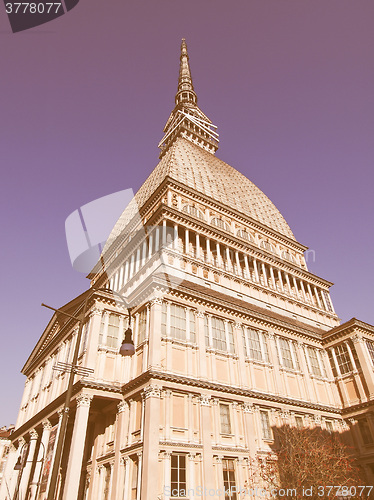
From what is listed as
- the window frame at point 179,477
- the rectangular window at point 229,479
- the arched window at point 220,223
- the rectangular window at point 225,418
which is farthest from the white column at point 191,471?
the arched window at point 220,223

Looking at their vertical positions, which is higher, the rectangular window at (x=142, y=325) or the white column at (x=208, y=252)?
the white column at (x=208, y=252)

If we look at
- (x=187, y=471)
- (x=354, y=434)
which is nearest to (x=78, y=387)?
(x=187, y=471)

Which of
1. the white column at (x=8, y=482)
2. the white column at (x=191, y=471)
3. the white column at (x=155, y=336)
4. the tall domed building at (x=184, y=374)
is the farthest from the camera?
the white column at (x=8, y=482)

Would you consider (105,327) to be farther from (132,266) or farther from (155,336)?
(132,266)

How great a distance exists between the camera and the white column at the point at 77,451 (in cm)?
2245

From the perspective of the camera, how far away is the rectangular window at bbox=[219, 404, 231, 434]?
27.5 metres

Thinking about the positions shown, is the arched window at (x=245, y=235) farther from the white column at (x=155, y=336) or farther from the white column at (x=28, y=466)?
the white column at (x=28, y=466)

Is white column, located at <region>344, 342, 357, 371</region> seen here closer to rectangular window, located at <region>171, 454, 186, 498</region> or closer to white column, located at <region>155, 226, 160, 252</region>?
rectangular window, located at <region>171, 454, 186, 498</region>

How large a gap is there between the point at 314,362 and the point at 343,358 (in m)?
3.34

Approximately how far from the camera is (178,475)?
23.5 meters

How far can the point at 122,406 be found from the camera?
27.8 m

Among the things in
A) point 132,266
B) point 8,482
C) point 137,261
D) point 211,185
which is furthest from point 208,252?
point 8,482

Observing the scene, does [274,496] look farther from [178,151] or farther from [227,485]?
[178,151]

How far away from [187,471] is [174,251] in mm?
22066
